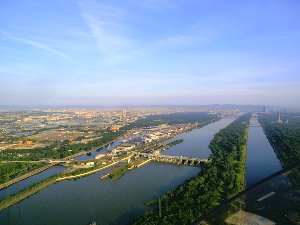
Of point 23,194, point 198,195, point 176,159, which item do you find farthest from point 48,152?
point 198,195

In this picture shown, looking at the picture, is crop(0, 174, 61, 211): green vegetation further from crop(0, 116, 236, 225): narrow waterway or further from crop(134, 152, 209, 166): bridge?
crop(134, 152, 209, 166): bridge

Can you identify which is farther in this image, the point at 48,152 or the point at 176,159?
the point at 48,152

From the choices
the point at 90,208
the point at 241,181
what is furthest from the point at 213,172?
the point at 90,208

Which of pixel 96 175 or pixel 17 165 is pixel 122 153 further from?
pixel 17 165

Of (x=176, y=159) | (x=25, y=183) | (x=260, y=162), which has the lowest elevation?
(x=25, y=183)

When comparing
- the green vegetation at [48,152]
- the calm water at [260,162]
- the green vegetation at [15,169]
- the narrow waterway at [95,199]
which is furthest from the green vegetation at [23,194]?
the calm water at [260,162]

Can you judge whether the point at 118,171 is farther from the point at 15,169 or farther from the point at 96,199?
the point at 15,169
